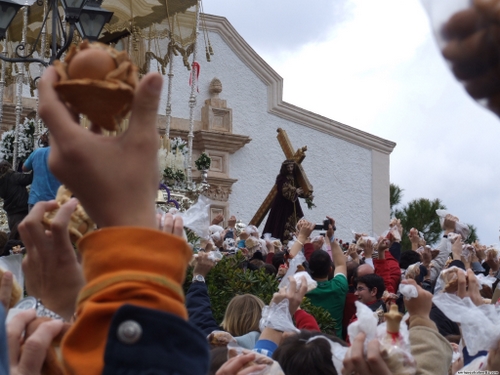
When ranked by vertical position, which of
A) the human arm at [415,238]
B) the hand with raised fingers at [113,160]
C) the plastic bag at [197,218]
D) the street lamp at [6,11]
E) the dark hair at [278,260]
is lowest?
the hand with raised fingers at [113,160]

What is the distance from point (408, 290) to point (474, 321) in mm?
459

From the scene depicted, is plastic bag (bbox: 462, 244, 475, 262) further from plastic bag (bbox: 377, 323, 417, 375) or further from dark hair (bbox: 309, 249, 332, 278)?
plastic bag (bbox: 377, 323, 417, 375)

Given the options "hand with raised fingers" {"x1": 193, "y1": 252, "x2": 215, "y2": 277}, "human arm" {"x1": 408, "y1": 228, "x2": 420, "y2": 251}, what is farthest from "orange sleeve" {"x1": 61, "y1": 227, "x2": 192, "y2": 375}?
"human arm" {"x1": 408, "y1": 228, "x2": 420, "y2": 251}

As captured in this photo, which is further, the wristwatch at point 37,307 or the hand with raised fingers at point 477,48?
the wristwatch at point 37,307

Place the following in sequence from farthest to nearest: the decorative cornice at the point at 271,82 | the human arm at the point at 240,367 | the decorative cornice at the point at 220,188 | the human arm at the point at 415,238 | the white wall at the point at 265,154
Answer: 1. the decorative cornice at the point at 271,82
2. the white wall at the point at 265,154
3. the decorative cornice at the point at 220,188
4. the human arm at the point at 415,238
5. the human arm at the point at 240,367

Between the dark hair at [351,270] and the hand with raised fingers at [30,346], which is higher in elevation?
the dark hair at [351,270]

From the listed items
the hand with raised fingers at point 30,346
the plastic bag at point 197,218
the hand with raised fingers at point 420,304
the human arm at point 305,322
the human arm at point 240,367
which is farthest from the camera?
the human arm at point 305,322

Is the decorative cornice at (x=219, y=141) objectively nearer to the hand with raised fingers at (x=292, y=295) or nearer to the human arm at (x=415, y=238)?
the human arm at (x=415, y=238)

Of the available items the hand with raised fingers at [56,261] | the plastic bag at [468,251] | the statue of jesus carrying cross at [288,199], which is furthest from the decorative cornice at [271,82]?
the hand with raised fingers at [56,261]

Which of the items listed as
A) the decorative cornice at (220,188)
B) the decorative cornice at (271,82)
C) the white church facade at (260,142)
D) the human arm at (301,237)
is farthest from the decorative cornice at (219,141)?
the human arm at (301,237)

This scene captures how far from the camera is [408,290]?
2836mm

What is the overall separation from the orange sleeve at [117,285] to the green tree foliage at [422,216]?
30.8 meters

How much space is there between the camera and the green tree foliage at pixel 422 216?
105 feet

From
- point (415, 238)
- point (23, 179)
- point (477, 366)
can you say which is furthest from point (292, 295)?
point (415, 238)
